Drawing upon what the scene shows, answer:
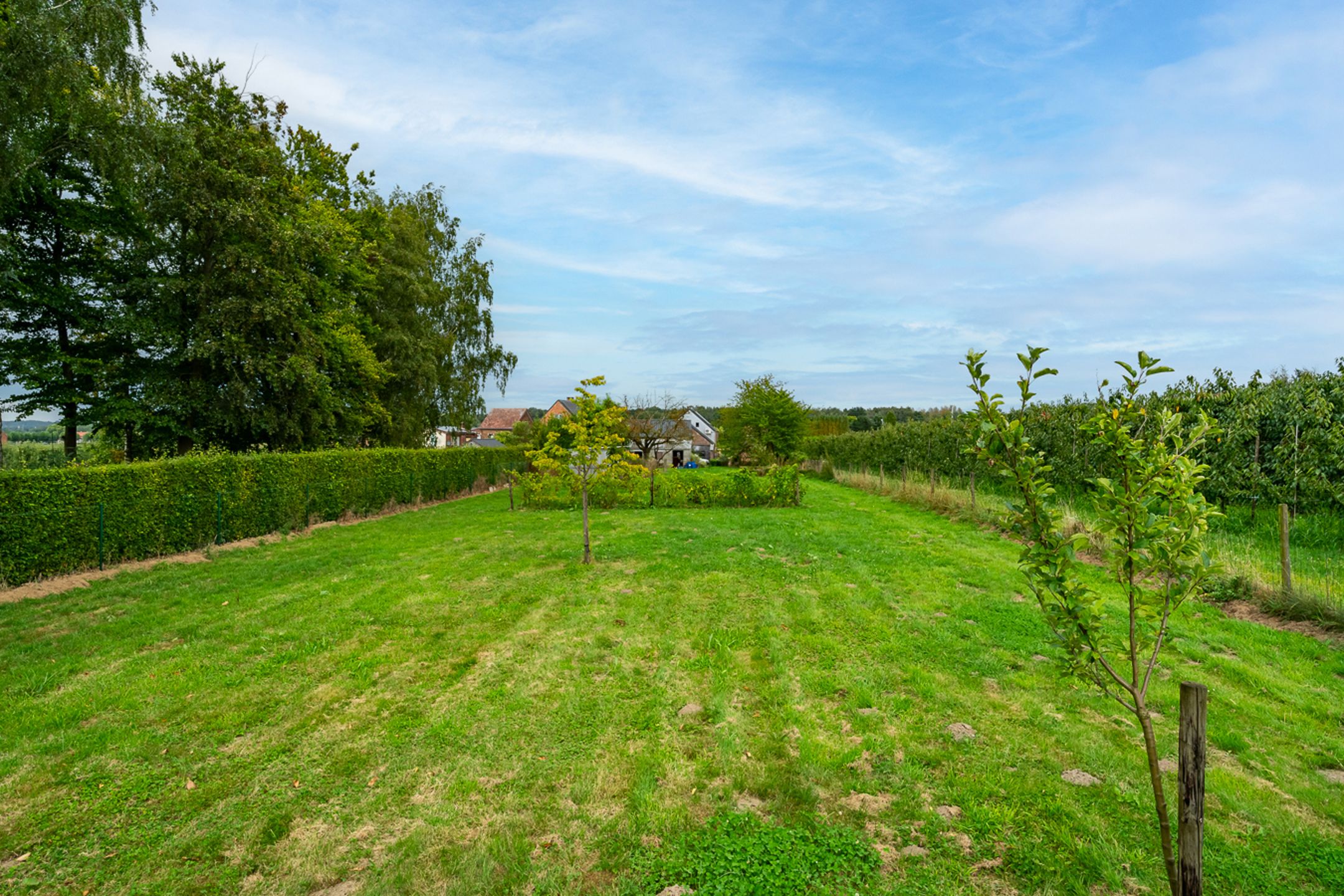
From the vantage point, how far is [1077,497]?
14.5m

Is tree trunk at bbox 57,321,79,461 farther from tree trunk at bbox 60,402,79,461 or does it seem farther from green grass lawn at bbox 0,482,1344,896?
green grass lawn at bbox 0,482,1344,896

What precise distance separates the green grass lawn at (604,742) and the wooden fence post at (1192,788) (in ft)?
1.52

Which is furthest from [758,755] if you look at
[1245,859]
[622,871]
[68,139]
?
[68,139]

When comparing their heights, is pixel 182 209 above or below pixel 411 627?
above

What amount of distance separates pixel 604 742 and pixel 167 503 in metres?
11.4

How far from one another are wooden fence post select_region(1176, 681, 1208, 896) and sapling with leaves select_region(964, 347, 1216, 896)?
0.20 feet

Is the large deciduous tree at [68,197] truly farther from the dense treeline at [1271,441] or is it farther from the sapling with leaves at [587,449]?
the dense treeline at [1271,441]

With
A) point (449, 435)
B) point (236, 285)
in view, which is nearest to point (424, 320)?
point (236, 285)

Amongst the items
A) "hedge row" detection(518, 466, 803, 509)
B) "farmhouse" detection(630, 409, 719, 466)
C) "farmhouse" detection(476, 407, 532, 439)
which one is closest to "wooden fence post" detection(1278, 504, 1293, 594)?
"hedge row" detection(518, 466, 803, 509)

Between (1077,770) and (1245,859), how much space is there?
799mm

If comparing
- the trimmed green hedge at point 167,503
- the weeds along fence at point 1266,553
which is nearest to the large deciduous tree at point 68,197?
the trimmed green hedge at point 167,503

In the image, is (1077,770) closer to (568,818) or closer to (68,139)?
(568,818)

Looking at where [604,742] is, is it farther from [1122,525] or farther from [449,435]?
[449,435]

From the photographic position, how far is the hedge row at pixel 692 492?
56.1 feet
